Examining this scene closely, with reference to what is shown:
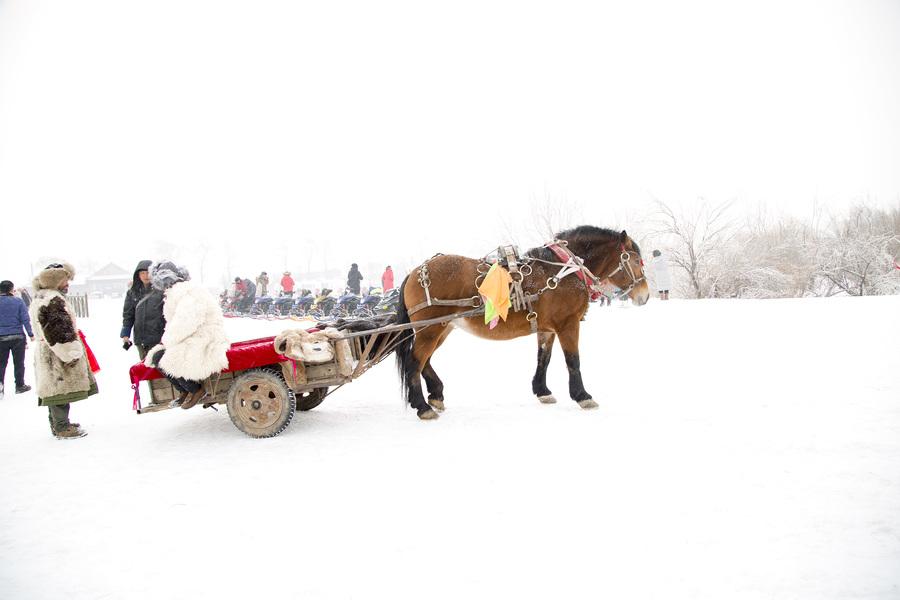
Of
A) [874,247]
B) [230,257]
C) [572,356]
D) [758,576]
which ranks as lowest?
[758,576]

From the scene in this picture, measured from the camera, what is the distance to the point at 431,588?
7.82ft

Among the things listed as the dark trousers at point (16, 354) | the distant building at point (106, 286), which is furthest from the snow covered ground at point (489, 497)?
the distant building at point (106, 286)

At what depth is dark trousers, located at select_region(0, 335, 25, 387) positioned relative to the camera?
7.49m

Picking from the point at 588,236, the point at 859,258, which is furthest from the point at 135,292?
the point at 859,258

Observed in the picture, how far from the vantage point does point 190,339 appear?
14.7 ft

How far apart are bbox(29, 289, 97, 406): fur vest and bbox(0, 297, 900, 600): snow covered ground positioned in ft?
1.63

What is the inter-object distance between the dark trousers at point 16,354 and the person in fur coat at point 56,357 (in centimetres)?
356

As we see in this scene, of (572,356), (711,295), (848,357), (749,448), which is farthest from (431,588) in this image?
(711,295)

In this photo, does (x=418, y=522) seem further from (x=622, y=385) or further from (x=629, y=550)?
(x=622, y=385)

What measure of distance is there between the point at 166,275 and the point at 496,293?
3157 mm

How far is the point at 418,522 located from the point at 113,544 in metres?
1.78

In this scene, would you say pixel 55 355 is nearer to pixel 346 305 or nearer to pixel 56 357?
pixel 56 357

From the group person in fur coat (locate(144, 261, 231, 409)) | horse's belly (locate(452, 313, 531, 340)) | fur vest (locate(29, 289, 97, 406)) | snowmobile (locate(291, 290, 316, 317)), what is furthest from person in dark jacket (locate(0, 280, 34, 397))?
snowmobile (locate(291, 290, 316, 317))

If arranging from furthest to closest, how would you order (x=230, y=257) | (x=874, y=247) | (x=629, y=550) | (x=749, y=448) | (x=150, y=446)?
(x=230, y=257) → (x=874, y=247) → (x=150, y=446) → (x=749, y=448) → (x=629, y=550)
